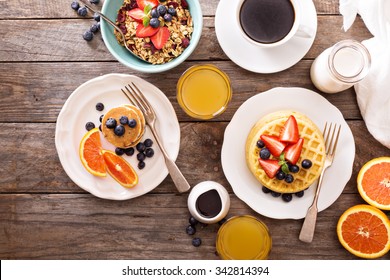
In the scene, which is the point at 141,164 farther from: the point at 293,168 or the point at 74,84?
the point at 293,168

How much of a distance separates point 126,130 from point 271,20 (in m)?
0.68

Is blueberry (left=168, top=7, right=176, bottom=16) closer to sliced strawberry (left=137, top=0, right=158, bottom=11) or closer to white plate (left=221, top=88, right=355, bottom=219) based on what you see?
sliced strawberry (left=137, top=0, right=158, bottom=11)

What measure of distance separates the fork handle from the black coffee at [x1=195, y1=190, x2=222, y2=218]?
0.08 m

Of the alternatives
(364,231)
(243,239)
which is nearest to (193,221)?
(243,239)

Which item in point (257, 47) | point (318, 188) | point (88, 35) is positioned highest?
point (257, 47)

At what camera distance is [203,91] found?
1.70 m

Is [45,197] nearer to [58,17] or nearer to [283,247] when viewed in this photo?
[58,17]

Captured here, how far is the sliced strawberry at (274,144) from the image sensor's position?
1.65 meters

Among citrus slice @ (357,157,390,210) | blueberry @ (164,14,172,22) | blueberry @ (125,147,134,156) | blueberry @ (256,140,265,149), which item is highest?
blueberry @ (164,14,172,22)

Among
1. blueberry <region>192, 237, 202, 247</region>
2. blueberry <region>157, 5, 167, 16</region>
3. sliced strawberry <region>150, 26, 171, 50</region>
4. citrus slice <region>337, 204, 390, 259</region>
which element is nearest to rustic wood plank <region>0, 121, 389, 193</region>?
citrus slice <region>337, 204, 390, 259</region>

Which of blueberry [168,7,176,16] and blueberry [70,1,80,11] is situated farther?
blueberry [70,1,80,11]

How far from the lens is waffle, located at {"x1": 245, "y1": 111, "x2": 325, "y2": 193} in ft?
5.49

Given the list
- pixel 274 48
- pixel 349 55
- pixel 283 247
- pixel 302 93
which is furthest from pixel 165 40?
pixel 283 247

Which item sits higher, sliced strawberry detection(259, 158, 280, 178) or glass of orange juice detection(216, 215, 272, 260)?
sliced strawberry detection(259, 158, 280, 178)
